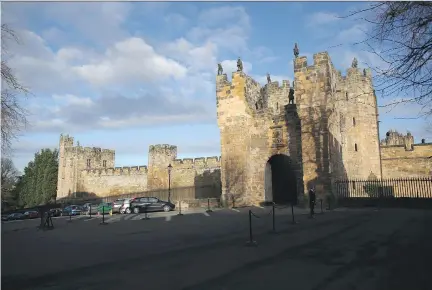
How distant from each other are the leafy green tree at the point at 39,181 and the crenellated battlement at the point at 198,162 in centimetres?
2613

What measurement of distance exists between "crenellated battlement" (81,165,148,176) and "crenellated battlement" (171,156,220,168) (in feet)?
22.6

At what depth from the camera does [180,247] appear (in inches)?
392

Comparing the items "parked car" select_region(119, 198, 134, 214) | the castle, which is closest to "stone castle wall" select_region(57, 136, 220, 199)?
"parked car" select_region(119, 198, 134, 214)

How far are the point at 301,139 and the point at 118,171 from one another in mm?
36882

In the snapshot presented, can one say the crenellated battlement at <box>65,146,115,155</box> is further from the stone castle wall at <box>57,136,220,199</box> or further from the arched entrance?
the arched entrance

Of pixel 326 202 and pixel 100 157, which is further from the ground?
pixel 100 157

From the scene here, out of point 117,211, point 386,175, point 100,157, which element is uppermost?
point 100,157

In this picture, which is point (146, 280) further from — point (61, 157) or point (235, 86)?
point (61, 157)

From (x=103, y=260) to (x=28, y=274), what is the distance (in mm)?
1604

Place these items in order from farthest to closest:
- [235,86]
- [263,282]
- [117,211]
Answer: [117,211] → [235,86] → [263,282]

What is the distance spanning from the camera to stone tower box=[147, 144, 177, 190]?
1834 inches

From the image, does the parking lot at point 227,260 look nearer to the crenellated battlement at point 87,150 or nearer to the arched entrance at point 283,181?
the arched entrance at point 283,181

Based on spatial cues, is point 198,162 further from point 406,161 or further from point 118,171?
point 406,161

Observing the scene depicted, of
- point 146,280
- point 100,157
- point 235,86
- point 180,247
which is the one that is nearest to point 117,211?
point 235,86
